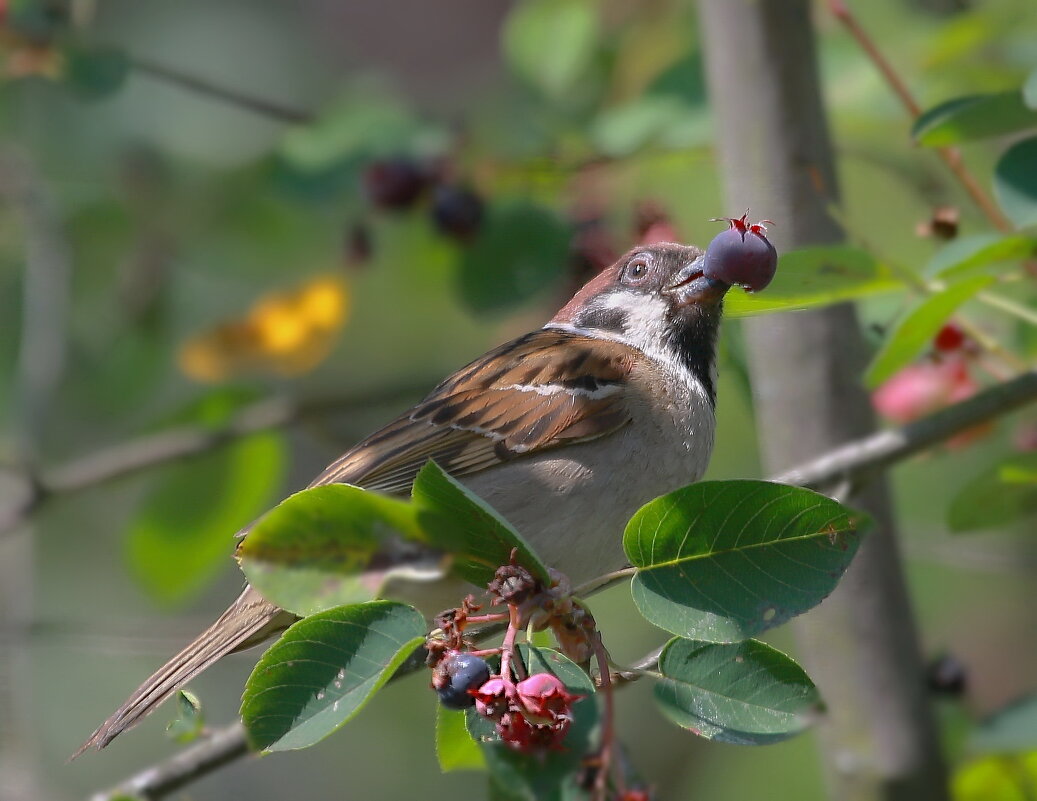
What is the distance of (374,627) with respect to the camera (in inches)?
60.7

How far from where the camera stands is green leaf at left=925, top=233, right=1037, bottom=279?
2.19 meters

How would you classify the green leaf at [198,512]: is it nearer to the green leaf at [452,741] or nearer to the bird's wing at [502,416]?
the bird's wing at [502,416]

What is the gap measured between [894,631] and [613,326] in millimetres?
951

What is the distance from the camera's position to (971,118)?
2324 millimetres

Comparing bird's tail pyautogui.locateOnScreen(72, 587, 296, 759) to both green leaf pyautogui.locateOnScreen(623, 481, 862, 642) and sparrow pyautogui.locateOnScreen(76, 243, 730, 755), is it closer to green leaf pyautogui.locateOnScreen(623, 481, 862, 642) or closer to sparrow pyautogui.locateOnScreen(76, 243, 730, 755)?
sparrow pyautogui.locateOnScreen(76, 243, 730, 755)

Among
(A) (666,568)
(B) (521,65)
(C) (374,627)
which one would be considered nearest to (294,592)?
(C) (374,627)

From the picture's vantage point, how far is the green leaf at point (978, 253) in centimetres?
219

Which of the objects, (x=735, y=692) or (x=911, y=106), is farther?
(x=911, y=106)

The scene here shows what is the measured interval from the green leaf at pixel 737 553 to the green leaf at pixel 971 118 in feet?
3.35

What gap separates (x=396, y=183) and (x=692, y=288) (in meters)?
1.04

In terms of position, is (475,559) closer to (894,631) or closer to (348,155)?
(894,631)

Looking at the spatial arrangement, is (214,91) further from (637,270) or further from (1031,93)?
(1031,93)

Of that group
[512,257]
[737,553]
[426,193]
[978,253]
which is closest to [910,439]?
[978,253]

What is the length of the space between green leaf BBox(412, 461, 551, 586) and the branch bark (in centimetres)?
130
